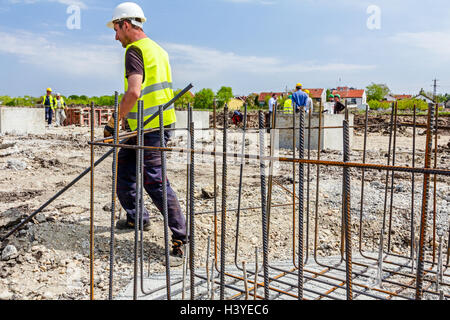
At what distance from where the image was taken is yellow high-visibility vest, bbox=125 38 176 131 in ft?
10.0

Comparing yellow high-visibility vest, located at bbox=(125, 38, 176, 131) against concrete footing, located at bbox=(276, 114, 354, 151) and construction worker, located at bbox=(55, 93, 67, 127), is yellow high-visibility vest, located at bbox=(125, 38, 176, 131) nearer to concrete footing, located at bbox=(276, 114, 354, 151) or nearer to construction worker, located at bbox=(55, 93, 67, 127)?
concrete footing, located at bbox=(276, 114, 354, 151)

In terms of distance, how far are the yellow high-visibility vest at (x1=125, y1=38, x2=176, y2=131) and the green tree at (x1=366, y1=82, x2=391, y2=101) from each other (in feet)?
279

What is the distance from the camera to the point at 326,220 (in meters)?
4.31

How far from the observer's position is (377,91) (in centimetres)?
8144

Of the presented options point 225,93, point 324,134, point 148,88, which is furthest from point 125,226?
point 225,93

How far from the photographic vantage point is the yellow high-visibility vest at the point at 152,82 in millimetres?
3049

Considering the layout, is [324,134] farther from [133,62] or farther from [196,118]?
[133,62]

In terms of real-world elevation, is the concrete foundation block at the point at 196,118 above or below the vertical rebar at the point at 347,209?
above

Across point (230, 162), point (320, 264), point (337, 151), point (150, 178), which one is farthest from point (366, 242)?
point (337, 151)

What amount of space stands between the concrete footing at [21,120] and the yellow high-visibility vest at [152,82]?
9.85 m

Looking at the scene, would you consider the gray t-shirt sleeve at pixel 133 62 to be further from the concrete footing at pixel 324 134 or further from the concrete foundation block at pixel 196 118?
the concrete foundation block at pixel 196 118

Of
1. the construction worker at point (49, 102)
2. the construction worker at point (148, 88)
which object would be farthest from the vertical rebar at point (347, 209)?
the construction worker at point (49, 102)

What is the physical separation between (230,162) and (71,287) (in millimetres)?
5597
